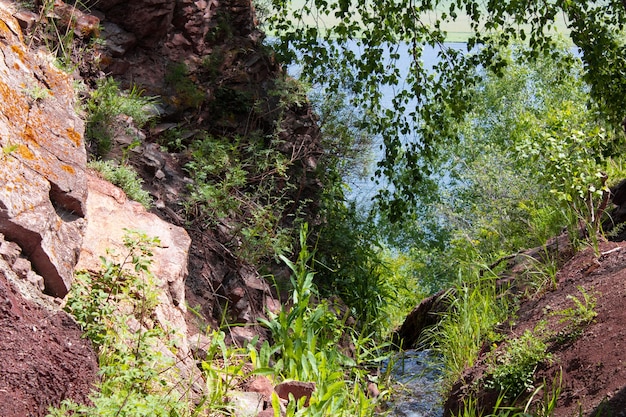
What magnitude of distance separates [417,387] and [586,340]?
200 centimetres

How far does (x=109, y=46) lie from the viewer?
703cm

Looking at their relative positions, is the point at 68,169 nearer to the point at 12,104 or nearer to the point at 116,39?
the point at 12,104

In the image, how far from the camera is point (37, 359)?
133 inches

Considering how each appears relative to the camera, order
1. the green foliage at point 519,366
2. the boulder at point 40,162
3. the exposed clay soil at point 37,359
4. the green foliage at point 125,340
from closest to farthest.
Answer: the exposed clay soil at point 37,359
the green foliage at point 125,340
the boulder at point 40,162
the green foliage at point 519,366

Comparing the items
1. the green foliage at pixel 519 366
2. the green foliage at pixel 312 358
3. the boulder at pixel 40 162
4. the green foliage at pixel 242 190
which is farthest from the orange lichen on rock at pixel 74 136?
the green foliage at pixel 519 366

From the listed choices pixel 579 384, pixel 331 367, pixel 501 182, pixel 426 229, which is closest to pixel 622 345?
pixel 579 384

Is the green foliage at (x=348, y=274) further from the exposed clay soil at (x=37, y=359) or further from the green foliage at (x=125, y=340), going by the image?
the exposed clay soil at (x=37, y=359)

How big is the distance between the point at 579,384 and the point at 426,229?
500 inches

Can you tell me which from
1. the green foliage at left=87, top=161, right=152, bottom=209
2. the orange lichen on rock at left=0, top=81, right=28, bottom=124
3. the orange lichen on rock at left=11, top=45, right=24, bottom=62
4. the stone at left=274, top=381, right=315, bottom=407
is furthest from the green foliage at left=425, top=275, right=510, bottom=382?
the orange lichen on rock at left=11, top=45, right=24, bottom=62

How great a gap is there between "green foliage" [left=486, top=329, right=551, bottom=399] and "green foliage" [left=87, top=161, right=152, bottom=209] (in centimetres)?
272

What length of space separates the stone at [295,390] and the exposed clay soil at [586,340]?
1.33 metres

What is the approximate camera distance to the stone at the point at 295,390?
4.92 metres

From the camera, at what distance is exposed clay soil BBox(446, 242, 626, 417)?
188 inches

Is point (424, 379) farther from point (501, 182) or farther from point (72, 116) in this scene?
point (501, 182)
